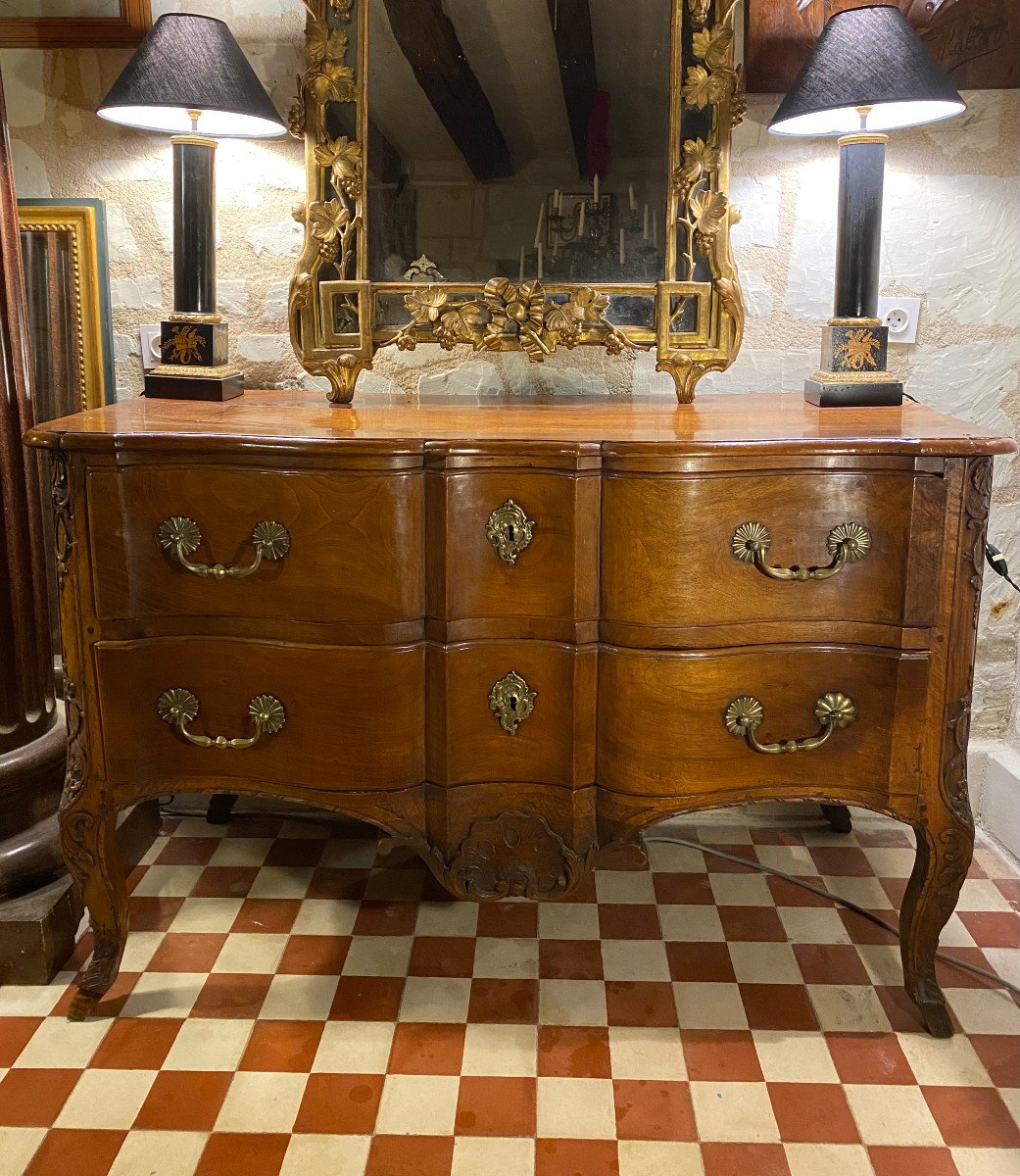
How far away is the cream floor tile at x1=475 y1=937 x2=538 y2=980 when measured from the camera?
199 centimetres

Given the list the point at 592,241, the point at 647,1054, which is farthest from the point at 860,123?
the point at 647,1054

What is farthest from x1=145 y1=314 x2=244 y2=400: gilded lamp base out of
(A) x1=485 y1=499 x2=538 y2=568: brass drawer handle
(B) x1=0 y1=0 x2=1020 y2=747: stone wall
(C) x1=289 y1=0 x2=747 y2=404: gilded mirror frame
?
(A) x1=485 y1=499 x2=538 y2=568: brass drawer handle

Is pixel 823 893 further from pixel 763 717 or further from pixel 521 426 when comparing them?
pixel 521 426

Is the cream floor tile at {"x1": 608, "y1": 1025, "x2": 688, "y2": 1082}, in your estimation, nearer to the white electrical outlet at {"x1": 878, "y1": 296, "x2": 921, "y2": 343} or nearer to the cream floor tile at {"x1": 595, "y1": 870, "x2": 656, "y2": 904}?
the cream floor tile at {"x1": 595, "y1": 870, "x2": 656, "y2": 904}

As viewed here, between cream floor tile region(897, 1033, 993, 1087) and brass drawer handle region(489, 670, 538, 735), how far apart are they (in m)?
0.84

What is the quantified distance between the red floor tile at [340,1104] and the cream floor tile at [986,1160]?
33.0 inches

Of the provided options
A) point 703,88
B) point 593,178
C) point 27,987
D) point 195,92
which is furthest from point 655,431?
point 27,987

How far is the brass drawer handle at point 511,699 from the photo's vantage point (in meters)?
1.67

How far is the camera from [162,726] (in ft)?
5.75

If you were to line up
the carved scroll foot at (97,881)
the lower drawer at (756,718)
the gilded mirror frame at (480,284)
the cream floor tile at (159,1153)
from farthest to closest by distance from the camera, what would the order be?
1. the gilded mirror frame at (480,284)
2. the carved scroll foot at (97,881)
3. the lower drawer at (756,718)
4. the cream floor tile at (159,1153)

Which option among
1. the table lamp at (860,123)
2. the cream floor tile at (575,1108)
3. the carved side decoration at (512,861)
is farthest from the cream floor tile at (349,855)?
the table lamp at (860,123)

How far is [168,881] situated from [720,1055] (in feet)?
3.80

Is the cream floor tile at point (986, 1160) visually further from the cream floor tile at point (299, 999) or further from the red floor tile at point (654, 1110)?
the cream floor tile at point (299, 999)

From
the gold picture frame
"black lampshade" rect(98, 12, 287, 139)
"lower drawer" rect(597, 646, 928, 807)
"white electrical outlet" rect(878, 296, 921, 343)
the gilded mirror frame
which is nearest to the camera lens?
"lower drawer" rect(597, 646, 928, 807)
